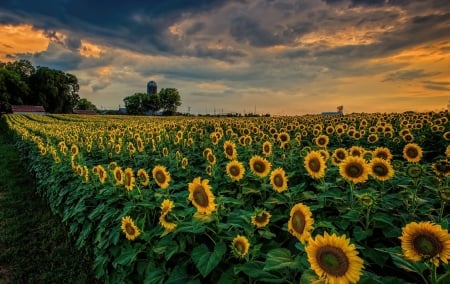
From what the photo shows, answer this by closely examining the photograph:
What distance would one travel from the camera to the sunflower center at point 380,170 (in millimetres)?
2824

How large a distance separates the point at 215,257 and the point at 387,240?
49.8 inches

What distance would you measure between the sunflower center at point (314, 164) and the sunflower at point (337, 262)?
5.78 feet

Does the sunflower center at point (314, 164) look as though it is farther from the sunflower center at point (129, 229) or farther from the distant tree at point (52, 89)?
the distant tree at point (52, 89)

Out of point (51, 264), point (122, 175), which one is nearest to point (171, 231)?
point (122, 175)

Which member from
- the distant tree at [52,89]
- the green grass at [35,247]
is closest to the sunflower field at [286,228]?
the green grass at [35,247]

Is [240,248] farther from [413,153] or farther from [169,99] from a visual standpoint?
[169,99]

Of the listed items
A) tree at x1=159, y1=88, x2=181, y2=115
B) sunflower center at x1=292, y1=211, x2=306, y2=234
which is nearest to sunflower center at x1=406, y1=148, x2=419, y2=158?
sunflower center at x1=292, y1=211, x2=306, y2=234

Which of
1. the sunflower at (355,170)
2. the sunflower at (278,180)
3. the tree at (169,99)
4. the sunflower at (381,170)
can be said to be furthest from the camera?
the tree at (169,99)

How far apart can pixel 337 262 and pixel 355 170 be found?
4.71 ft

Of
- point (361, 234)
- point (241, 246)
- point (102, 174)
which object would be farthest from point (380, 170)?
point (102, 174)

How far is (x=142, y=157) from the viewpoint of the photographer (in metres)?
6.32

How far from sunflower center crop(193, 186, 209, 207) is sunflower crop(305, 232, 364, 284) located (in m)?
1.05

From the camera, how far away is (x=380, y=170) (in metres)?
2.84

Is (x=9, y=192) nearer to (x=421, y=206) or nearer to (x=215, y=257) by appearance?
(x=215, y=257)
